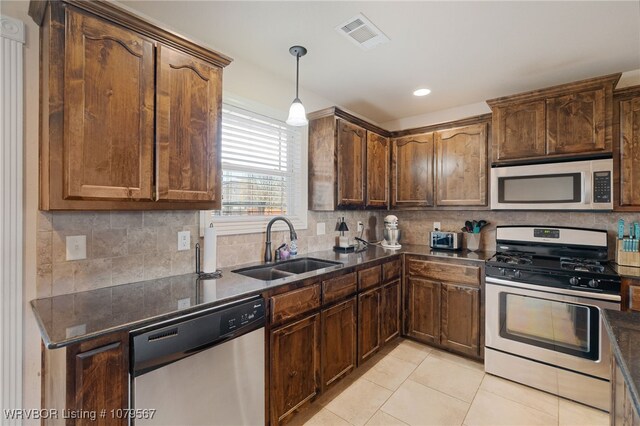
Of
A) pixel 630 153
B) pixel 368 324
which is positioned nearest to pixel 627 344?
pixel 368 324

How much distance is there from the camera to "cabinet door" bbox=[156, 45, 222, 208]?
1.54 metres

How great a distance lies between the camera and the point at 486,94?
2.97 m

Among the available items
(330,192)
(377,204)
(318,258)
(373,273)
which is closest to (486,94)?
(377,204)

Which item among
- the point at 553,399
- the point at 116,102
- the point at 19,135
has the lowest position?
the point at 553,399

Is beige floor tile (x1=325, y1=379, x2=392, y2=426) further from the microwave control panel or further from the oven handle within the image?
the microwave control panel

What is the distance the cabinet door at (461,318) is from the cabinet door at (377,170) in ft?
3.73

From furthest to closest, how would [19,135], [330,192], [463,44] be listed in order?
[330,192] < [463,44] < [19,135]

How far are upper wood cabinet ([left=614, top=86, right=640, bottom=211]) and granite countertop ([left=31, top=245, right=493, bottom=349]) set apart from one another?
2.40 meters

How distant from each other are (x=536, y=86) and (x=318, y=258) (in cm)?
259

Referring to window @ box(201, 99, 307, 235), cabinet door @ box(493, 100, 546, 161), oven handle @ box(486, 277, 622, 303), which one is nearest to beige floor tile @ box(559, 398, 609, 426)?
oven handle @ box(486, 277, 622, 303)

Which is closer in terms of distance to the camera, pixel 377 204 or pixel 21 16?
pixel 21 16

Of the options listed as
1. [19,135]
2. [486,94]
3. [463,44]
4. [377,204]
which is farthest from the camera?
[377,204]

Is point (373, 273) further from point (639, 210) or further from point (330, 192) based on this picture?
point (639, 210)

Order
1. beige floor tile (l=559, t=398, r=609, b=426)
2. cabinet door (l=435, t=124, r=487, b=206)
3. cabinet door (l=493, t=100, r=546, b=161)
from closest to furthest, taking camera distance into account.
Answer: beige floor tile (l=559, t=398, r=609, b=426) → cabinet door (l=493, t=100, r=546, b=161) → cabinet door (l=435, t=124, r=487, b=206)
